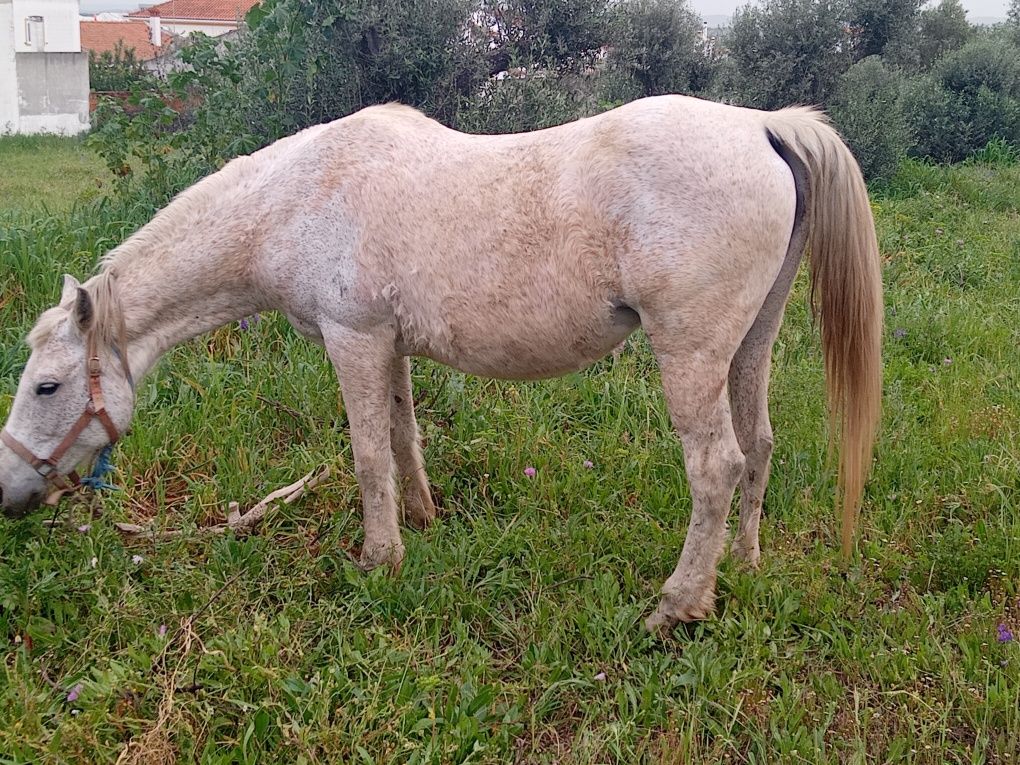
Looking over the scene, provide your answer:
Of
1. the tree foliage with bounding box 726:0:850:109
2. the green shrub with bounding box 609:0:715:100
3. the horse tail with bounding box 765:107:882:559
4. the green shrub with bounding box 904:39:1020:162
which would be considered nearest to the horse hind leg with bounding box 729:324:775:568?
the horse tail with bounding box 765:107:882:559

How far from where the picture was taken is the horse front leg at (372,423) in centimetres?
323

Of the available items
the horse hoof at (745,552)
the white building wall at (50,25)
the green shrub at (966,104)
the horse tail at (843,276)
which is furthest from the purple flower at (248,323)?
the white building wall at (50,25)

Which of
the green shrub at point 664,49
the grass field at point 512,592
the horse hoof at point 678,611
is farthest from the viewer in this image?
the green shrub at point 664,49

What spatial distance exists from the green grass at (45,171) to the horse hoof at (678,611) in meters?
7.62

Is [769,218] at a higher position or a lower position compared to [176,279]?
higher

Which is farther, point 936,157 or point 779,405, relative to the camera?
point 936,157

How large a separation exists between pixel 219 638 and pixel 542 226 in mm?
Answer: 1762

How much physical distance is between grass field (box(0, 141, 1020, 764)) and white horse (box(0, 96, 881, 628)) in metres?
0.28

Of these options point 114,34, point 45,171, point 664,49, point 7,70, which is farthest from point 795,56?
point 114,34

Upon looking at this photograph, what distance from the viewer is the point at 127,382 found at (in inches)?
127

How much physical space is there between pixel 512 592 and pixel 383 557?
1.81 ft

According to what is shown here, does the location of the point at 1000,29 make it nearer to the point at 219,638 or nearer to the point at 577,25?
the point at 577,25

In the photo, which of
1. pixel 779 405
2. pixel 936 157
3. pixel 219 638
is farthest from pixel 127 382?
pixel 936 157

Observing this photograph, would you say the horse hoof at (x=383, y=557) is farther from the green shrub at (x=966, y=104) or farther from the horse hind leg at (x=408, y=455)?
the green shrub at (x=966, y=104)
